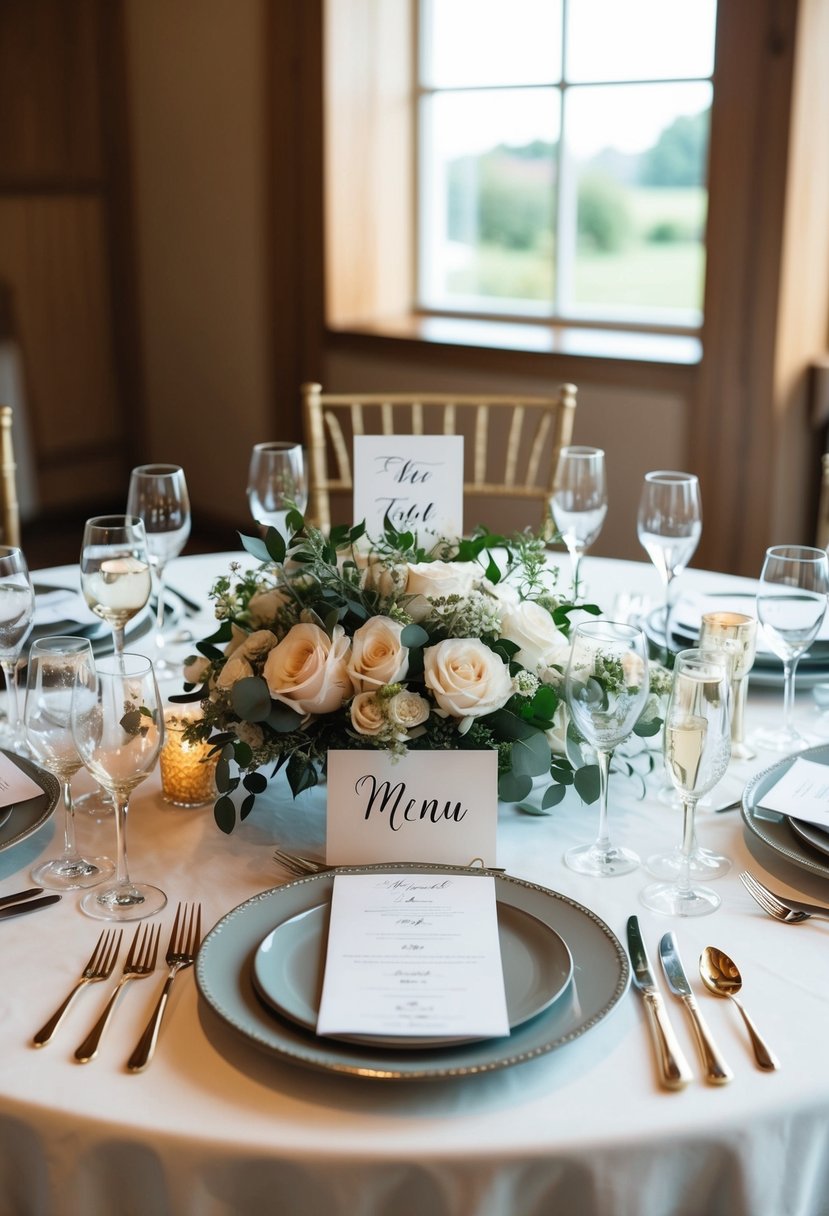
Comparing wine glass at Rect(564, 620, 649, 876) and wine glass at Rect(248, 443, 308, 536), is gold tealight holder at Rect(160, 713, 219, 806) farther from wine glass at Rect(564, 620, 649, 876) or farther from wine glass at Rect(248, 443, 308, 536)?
wine glass at Rect(248, 443, 308, 536)

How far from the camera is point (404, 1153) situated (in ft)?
2.50

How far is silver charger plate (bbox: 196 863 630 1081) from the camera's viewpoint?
811mm

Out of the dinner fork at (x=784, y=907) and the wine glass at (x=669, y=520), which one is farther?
the wine glass at (x=669, y=520)

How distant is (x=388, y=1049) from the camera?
82cm

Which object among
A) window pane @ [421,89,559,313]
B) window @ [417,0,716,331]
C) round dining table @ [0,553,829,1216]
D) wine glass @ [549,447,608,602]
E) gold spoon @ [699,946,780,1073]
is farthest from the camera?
window pane @ [421,89,559,313]

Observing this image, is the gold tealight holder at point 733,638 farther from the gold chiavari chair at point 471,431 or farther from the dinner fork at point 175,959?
the gold chiavari chair at point 471,431

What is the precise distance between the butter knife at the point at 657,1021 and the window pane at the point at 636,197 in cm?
273

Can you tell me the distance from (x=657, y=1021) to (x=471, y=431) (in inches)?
115

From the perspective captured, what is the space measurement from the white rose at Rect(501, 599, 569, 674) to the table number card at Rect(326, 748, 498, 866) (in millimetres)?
124

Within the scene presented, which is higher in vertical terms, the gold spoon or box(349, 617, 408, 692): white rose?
box(349, 617, 408, 692): white rose

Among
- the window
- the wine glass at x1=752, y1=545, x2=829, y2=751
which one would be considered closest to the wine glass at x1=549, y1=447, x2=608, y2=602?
the wine glass at x1=752, y1=545, x2=829, y2=751

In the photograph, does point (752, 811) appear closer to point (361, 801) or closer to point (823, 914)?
point (823, 914)

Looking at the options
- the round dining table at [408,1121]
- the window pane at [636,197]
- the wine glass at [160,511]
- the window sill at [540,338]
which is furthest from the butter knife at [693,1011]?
the window pane at [636,197]

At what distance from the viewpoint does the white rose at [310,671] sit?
3.57 ft
